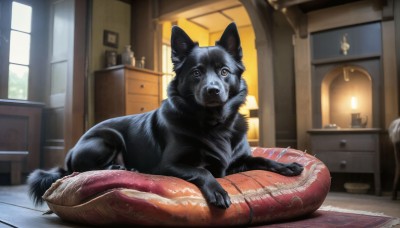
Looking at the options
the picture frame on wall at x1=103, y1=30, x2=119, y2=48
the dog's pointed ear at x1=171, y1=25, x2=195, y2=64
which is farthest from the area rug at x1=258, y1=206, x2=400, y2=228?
the picture frame on wall at x1=103, y1=30, x2=119, y2=48

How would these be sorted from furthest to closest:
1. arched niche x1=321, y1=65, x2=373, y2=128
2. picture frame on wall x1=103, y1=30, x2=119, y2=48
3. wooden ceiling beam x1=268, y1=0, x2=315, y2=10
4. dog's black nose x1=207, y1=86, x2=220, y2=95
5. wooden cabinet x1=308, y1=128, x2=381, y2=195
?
picture frame on wall x1=103, y1=30, x2=119, y2=48 < arched niche x1=321, y1=65, x2=373, y2=128 < wooden ceiling beam x1=268, y1=0, x2=315, y2=10 < wooden cabinet x1=308, y1=128, x2=381, y2=195 < dog's black nose x1=207, y1=86, x2=220, y2=95

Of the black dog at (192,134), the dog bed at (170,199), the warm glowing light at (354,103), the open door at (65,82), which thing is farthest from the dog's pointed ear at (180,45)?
the open door at (65,82)

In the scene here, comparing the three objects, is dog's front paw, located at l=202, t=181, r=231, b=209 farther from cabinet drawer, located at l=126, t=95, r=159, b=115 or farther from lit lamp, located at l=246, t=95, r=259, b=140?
lit lamp, located at l=246, t=95, r=259, b=140

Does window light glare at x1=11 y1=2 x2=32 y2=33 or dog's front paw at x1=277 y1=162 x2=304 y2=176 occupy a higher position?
window light glare at x1=11 y1=2 x2=32 y2=33

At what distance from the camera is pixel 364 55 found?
3.08 meters

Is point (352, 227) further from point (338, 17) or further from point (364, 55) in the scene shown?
point (338, 17)

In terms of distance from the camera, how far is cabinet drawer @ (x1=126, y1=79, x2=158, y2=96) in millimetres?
3923

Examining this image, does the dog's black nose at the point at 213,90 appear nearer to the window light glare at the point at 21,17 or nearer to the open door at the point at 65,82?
the open door at the point at 65,82

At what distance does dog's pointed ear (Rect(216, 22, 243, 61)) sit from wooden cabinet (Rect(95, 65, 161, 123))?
2.45 meters

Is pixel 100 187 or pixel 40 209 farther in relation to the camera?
pixel 40 209

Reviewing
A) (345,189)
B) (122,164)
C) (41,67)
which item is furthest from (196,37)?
(122,164)

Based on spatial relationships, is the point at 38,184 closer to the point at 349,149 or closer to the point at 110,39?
the point at 349,149

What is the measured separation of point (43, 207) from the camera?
1.99m

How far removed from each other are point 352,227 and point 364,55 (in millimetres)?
2118
